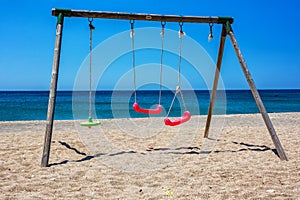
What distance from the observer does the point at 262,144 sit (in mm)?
5594

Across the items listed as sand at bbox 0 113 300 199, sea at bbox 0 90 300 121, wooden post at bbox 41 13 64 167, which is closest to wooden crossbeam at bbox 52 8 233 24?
wooden post at bbox 41 13 64 167

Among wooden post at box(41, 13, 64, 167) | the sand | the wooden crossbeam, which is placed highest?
the wooden crossbeam

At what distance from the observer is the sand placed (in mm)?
2998

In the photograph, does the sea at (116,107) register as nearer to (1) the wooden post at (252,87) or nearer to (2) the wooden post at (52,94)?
(1) the wooden post at (252,87)

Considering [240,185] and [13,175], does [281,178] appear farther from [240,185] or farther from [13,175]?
[13,175]

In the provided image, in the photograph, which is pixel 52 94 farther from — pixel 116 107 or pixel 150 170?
pixel 116 107

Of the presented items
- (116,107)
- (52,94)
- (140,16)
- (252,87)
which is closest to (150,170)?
(52,94)

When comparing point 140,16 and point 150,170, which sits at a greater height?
point 140,16

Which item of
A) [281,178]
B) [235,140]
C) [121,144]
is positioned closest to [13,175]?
[121,144]

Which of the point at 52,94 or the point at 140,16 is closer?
the point at 52,94

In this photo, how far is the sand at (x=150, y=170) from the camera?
300 cm

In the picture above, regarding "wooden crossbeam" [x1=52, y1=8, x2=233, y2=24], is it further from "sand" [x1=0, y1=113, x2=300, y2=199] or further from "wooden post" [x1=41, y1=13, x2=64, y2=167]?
"sand" [x1=0, y1=113, x2=300, y2=199]

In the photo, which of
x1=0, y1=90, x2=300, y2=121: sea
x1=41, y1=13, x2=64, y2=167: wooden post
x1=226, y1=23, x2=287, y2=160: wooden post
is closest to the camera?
x1=41, y1=13, x2=64, y2=167: wooden post

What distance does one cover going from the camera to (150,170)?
151 inches
